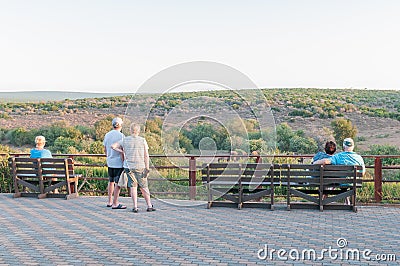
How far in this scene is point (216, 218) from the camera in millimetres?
8695

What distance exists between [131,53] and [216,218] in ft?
56.6

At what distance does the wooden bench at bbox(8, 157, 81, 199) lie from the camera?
10.8 m

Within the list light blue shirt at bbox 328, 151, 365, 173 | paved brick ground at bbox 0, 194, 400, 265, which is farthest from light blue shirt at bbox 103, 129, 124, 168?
light blue shirt at bbox 328, 151, 365, 173

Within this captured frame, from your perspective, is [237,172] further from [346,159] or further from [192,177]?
[346,159]

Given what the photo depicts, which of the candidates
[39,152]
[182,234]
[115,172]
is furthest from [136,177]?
[39,152]

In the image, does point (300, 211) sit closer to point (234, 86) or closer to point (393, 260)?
point (234, 86)

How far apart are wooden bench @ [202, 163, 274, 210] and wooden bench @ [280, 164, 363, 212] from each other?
33cm

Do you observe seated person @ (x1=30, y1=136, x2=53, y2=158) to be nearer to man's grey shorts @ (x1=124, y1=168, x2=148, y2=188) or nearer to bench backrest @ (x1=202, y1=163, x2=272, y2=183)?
man's grey shorts @ (x1=124, y1=168, x2=148, y2=188)

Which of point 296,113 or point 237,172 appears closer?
point 237,172

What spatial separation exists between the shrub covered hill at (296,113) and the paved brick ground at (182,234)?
106ft

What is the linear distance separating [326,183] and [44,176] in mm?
5613

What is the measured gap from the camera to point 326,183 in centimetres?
910

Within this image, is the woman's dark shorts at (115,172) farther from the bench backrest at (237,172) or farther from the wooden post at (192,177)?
the wooden post at (192,177)

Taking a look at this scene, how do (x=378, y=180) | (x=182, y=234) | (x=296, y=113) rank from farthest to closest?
(x=296, y=113), (x=378, y=180), (x=182, y=234)
